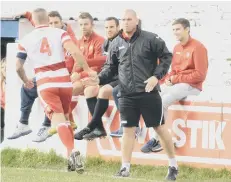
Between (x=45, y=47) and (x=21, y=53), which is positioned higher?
(x=45, y=47)

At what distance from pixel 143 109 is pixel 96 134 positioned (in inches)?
67.7

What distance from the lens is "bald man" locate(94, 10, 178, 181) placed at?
11.0m

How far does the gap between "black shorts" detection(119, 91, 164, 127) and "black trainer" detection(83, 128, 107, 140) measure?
1.47 m

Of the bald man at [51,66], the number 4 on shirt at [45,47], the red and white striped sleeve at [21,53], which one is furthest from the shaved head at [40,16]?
the red and white striped sleeve at [21,53]

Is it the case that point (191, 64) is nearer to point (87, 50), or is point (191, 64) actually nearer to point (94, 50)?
point (94, 50)

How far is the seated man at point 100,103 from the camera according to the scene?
40.8 feet

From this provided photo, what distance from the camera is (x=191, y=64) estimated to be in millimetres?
12117

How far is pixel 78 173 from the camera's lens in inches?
436

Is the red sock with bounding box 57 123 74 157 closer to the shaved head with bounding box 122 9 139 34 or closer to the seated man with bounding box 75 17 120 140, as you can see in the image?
the seated man with bounding box 75 17 120 140

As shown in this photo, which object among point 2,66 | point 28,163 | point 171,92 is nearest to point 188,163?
point 171,92

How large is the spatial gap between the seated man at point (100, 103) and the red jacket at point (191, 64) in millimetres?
973

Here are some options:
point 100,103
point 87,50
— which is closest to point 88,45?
→ point 87,50

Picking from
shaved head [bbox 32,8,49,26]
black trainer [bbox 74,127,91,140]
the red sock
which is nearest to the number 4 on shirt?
shaved head [bbox 32,8,49,26]

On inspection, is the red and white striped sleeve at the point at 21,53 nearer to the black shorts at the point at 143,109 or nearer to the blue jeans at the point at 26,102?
the blue jeans at the point at 26,102
